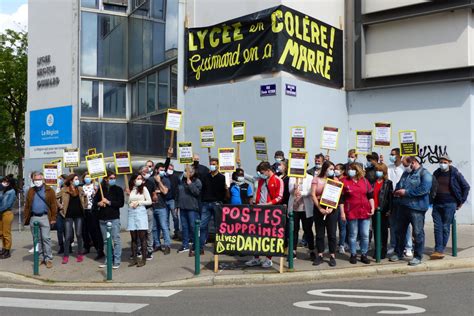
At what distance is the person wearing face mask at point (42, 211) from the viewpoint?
11.4 m

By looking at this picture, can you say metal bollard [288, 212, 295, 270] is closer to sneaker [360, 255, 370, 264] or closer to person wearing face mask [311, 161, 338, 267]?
person wearing face mask [311, 161, 338, 267]

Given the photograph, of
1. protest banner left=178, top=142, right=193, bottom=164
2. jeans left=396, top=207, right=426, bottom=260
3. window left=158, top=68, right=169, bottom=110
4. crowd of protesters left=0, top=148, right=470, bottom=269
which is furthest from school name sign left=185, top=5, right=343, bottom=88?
jeans left=396, top=207, right=426, bottom=260

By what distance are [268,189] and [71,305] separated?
158 inches

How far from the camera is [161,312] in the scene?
7418mm

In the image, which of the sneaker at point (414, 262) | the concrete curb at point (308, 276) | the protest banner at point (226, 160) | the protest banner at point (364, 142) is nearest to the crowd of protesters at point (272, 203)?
the sneaker at point (414, 262)

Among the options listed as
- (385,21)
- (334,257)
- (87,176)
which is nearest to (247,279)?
(334,257)

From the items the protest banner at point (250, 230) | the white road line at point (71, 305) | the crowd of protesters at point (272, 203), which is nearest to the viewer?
the white road line at point (71, 305)

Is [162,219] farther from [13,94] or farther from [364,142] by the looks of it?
[13,94]

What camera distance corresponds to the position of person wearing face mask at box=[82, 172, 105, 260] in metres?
12.1

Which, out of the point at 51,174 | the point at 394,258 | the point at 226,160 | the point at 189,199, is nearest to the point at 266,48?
the point at 226,160

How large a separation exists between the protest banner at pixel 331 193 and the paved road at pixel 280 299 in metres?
1.37

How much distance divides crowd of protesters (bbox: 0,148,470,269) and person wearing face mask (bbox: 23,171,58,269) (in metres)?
0.02

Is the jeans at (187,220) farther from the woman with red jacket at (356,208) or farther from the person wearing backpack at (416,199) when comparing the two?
the person wearing backpack at (416,199)

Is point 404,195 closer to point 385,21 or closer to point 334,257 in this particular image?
point 334,257
